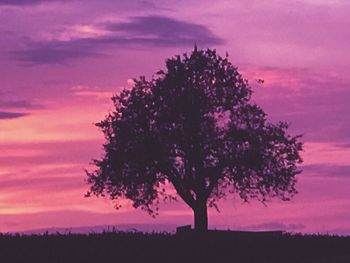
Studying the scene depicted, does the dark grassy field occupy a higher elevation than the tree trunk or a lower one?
lower

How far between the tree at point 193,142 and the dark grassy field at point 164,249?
13.9m

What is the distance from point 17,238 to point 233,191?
83.8 feet

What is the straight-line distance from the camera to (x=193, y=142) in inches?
2586

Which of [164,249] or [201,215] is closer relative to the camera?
[164,249]

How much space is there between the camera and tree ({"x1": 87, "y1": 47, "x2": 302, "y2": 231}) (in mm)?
65750

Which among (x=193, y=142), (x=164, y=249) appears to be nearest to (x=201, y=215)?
(x=193, y=142)

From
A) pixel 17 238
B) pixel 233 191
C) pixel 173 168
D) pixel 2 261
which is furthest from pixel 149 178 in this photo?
pixel 2 261

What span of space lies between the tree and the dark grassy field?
13.9m

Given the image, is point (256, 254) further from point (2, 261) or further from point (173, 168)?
point (173, 168)

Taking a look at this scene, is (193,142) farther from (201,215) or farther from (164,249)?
(164,249)

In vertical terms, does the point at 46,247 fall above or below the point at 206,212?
below

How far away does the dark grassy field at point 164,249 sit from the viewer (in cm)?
3744

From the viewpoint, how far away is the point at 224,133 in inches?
2611

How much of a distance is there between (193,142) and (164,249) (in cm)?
2511
